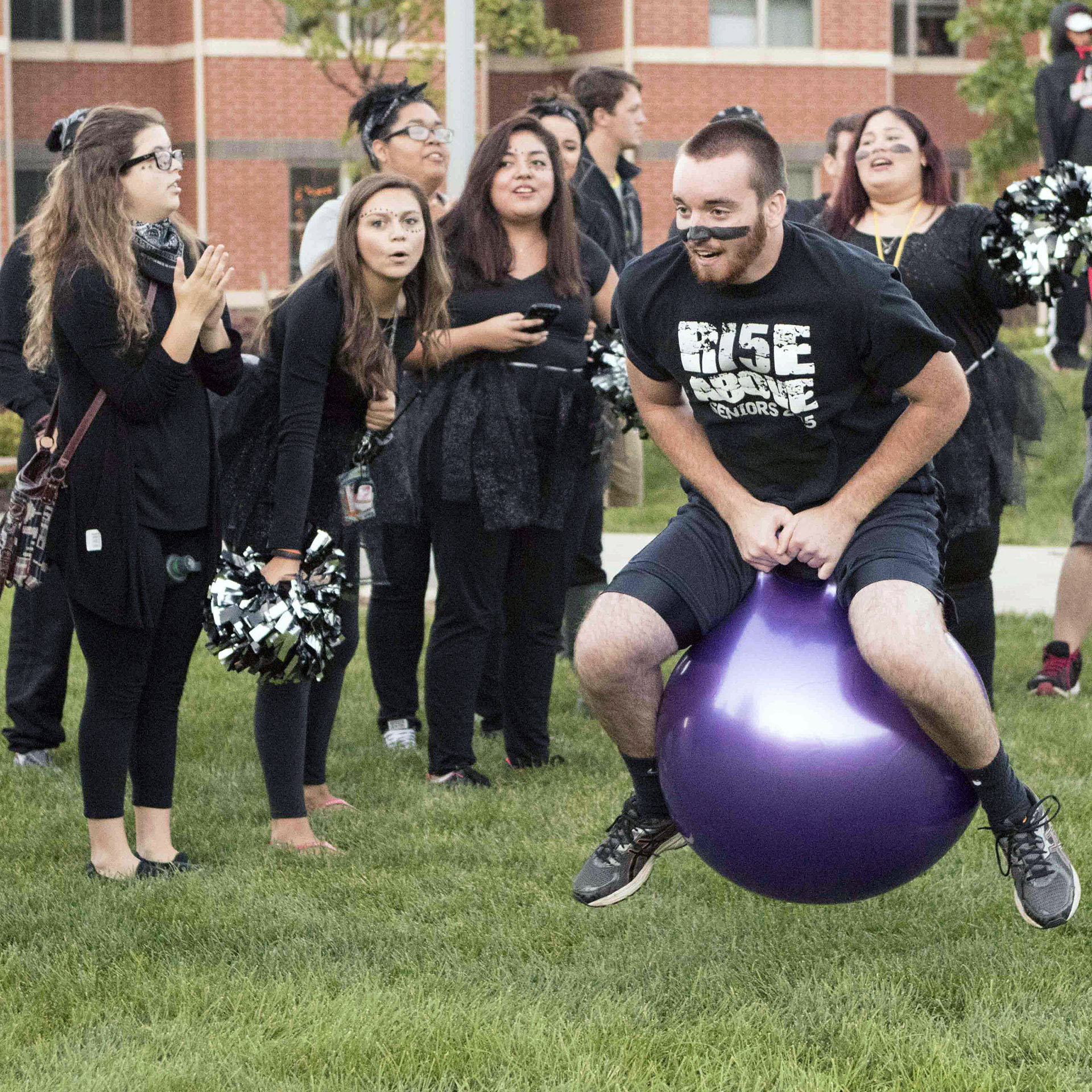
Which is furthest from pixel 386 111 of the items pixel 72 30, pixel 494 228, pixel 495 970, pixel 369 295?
pixel 72 30

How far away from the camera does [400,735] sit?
22.0ft

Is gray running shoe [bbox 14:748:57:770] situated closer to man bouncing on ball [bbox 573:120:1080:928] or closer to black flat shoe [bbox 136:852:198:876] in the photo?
black flat shoe [bbox 136:852:198:876]

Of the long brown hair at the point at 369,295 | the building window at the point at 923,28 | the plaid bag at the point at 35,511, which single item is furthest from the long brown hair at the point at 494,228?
the building window at the point at 923,28

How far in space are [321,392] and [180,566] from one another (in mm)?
686

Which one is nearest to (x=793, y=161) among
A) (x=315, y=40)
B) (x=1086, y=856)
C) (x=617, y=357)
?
(x=315, y=40)

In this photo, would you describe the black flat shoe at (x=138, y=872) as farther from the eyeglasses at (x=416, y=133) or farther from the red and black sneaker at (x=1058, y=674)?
the red and black sneaker at (x=1058, y=674)

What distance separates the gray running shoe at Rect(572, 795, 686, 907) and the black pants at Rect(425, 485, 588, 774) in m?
1.74

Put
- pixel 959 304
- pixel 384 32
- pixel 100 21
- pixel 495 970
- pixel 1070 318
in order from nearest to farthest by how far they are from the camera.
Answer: pixel 495 970 < pixel 959 304 < pixel 1070 318 < pixel 384 32 < pixel 100 21

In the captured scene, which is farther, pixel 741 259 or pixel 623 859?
pixel 623 859

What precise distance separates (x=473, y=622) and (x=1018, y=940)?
2.44 metres

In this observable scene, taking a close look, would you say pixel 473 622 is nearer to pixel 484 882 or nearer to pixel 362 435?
pixel 362 435

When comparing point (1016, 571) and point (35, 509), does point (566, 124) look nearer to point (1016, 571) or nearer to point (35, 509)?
point (35, 509)

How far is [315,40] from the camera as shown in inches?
762

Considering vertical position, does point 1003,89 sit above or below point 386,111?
above
